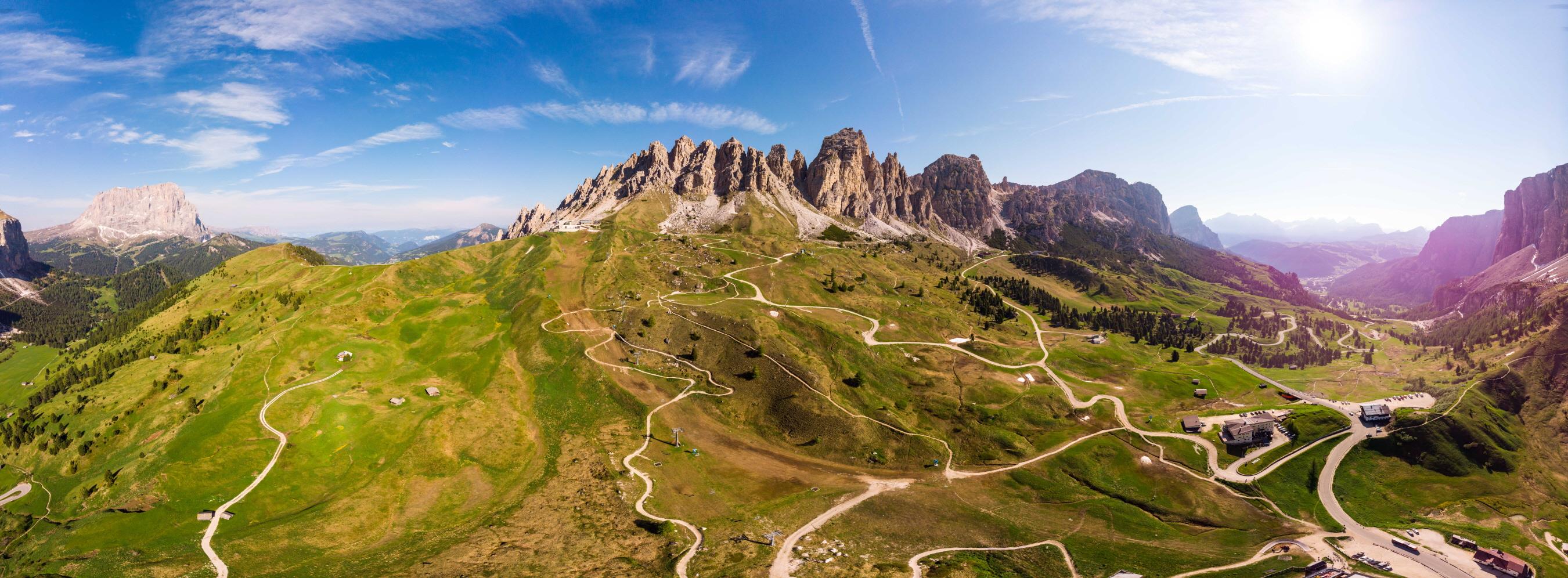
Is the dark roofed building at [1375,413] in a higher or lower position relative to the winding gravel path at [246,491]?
higher

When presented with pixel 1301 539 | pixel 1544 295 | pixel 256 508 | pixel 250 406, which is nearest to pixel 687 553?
pixel 256 508

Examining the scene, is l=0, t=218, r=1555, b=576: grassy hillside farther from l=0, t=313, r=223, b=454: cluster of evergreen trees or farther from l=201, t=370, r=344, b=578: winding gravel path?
l=0, t=313, r=223, b=454: cluster of evergreen trees

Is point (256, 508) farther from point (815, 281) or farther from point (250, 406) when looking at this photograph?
point (815, 281)

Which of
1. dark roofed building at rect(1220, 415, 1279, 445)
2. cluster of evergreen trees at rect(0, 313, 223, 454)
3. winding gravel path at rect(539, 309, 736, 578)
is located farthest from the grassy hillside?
dark roofed building at rect(1220, 415, 1279, 445)

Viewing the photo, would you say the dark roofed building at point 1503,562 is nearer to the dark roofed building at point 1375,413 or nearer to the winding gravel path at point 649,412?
the dark roofed building at point 1375,413

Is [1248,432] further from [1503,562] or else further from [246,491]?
[246,491]

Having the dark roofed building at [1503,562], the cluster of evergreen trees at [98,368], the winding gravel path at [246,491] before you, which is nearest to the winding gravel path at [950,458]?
the dark roofed building at [1503,562]
